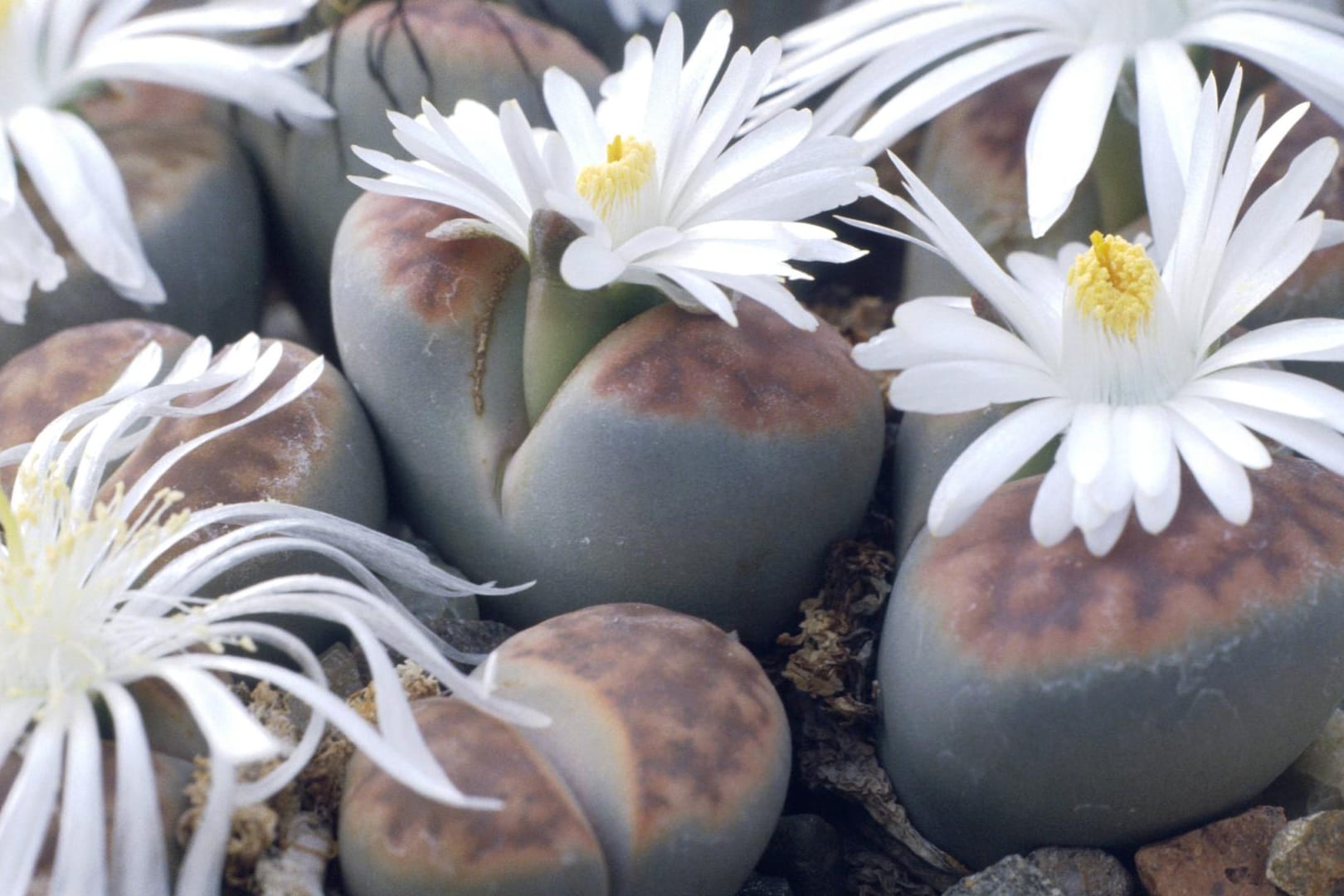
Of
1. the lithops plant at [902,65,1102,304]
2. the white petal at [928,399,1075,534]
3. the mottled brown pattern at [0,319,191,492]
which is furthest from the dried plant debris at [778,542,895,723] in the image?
the mottled brown pattern at [0,319,191,492]

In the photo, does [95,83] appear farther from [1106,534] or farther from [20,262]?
[1106,534]

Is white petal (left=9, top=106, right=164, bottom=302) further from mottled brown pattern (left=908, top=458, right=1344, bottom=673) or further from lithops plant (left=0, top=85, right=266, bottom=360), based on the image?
mottled brown pattern (left=908, top=458, right=1344, bottom=673)

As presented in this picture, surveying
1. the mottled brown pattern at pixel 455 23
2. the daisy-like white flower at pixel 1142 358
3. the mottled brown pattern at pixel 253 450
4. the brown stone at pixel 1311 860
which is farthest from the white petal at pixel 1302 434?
the mottled brown pattern at pixel 455 23

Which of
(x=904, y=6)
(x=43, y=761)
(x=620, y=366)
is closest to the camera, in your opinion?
(x=43, y=761)

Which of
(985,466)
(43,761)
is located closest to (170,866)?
(43,761)

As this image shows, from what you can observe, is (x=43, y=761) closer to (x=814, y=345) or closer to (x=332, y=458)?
(x=332, y=458)

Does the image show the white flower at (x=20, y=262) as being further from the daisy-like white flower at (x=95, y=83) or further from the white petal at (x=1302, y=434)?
the white petal at (x=1302, y=434)
